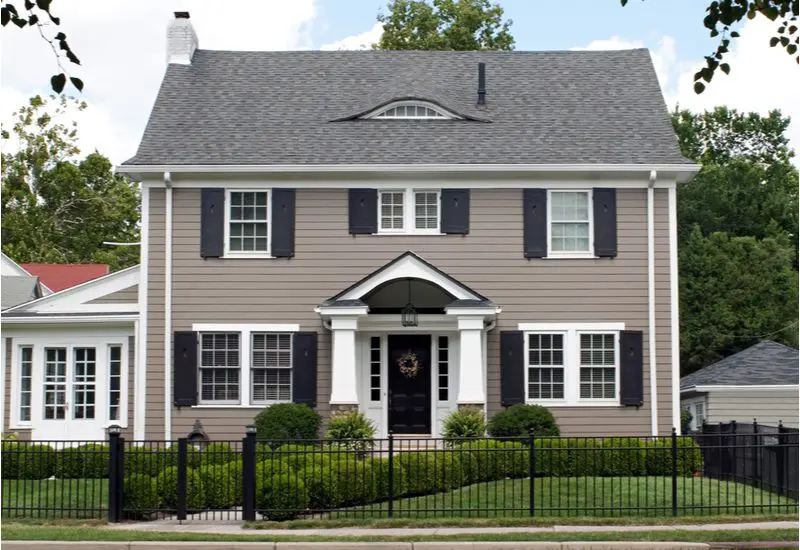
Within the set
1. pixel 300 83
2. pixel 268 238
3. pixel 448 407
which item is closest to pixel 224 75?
pixel 300 83

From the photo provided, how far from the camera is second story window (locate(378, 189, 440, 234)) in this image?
82.7 ft

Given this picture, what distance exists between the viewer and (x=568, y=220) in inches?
990

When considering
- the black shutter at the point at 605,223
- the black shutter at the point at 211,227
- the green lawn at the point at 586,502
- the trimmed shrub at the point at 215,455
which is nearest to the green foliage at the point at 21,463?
the trimmed shrub at the point at 215,455

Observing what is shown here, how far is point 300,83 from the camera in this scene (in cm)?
2825

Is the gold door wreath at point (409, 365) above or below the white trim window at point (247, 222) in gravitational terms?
below

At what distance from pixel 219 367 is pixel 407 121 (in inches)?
256

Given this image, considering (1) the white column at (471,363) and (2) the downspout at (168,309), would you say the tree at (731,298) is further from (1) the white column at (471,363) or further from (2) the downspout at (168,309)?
(2) the downspout at (168,309)

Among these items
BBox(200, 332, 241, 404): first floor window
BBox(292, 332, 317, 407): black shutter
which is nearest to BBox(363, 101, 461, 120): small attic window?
BBox(292, 332, 317, 407): black shutter

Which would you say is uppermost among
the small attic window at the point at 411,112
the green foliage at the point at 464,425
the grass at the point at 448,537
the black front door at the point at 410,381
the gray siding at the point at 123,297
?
the small attic window at the point at 411,112

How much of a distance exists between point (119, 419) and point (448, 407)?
6690mm

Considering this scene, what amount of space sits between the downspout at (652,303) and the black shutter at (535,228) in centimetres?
205

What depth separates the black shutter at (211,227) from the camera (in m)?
25.0

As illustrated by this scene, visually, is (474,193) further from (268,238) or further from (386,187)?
(268,238)

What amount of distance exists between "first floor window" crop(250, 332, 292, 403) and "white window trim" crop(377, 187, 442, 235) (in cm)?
296
